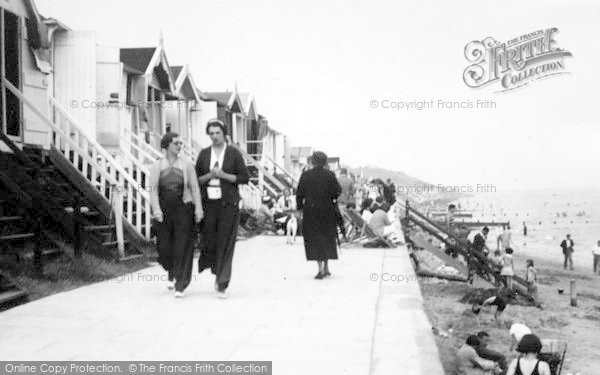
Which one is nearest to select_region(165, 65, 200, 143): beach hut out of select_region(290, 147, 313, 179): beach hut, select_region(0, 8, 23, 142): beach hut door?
select_region(0, 8, 23, 142): beach hut door

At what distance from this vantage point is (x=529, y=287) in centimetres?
1855

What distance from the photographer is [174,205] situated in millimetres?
7371

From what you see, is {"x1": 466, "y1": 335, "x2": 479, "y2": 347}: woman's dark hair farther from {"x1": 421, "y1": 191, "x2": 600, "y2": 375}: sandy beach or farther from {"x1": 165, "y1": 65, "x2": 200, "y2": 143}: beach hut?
{"x1": 165, "y1": 65, "x2": 200, "y2": 143}: beach hut

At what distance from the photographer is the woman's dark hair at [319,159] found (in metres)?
9.32

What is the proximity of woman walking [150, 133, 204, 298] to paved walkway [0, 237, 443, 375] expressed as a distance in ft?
1.75

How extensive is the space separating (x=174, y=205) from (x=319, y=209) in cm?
264

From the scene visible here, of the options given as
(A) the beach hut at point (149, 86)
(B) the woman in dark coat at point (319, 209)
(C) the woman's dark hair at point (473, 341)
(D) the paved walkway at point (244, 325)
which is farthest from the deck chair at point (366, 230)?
(A) the beach hut at point (149, 86)

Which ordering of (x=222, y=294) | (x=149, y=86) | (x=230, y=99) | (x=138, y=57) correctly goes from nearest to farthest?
1. (x=222, y=294)
2. (x=138, y=57)
3. (x=149, y=86)
4. (x=230, y=99)

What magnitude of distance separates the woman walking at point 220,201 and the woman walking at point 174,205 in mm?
139

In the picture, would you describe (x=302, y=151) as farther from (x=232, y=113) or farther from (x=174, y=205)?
(x=174, y=205)

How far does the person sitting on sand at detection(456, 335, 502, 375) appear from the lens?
7.97 metres

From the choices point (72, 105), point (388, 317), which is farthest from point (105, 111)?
point (388, 317)

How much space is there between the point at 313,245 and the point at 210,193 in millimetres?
2221

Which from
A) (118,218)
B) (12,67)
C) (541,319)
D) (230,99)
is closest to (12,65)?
(12,67)
